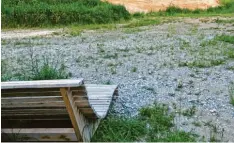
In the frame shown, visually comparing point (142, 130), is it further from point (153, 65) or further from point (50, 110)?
point (153, 65)

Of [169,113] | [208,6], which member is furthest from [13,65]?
[208,6]

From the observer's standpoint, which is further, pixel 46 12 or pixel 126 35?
pixel 46 12

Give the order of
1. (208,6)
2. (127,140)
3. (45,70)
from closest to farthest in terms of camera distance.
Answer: (127,140) → (45,70) → (208,6)

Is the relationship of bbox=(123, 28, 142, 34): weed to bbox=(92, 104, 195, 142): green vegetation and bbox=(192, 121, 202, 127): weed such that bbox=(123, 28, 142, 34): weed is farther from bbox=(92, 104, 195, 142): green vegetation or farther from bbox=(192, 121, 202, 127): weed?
bbox=(192, 121, 202, 127): weed

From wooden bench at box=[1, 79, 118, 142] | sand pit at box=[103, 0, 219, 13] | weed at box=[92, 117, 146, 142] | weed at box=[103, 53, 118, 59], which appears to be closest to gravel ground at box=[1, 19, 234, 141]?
weed at box=[103, 53, 118, 59]

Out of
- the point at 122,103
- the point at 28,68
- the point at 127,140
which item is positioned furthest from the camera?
the point at 28,68

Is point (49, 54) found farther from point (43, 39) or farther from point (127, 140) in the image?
point (127, 140)

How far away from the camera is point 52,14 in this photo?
1677cm

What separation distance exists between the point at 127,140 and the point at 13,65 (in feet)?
15.3

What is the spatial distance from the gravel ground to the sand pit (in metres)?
5.93

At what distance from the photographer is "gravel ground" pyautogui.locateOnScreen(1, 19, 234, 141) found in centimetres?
562

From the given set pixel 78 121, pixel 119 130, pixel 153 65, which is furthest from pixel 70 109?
pixel 153 65

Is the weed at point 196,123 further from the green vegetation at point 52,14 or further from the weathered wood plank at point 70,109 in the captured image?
the green vegetation at point 52,14

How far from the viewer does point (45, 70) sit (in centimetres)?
654
